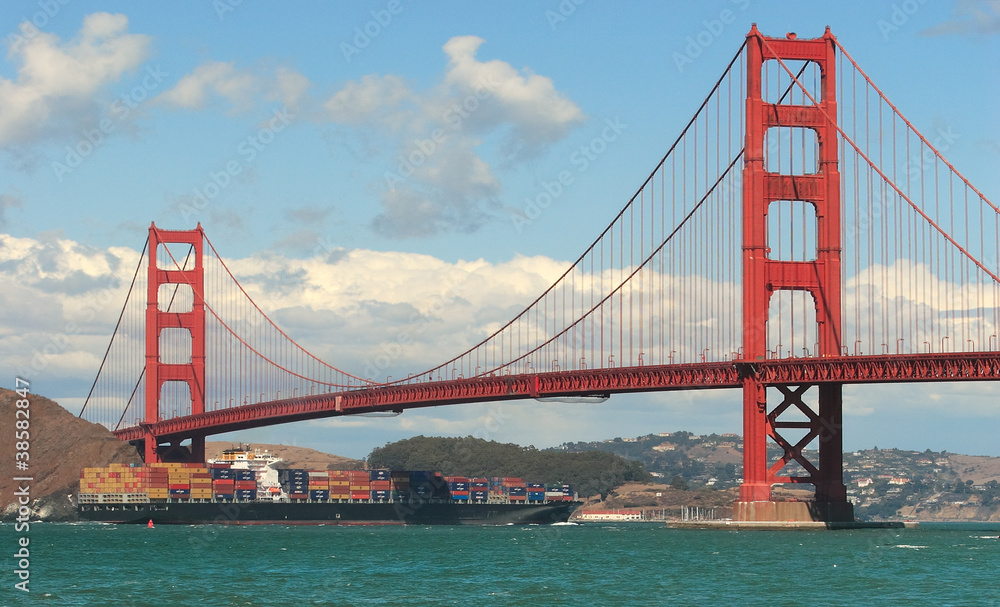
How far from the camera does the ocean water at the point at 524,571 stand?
4759cm

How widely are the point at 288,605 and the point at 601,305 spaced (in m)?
47.1

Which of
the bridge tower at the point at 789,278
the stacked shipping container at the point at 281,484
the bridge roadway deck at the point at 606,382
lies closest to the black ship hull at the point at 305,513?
the stacked shipping container at the point at 281,484

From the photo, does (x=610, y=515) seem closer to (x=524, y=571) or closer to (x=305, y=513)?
(x=305, y=513)

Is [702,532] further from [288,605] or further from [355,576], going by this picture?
[288,605]

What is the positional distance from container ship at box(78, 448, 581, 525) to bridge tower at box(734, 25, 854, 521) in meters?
50.7

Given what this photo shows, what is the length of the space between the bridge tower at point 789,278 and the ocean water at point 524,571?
2741 mm

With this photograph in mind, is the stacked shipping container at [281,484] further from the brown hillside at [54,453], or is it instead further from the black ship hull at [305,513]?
the brown hillside at [54,453]

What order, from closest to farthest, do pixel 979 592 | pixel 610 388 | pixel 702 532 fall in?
pixel 979 592 → pixel 610 388 → pixel 702 532

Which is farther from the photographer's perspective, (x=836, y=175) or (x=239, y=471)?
(x=239, y=471)

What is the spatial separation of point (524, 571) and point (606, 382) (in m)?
26.9

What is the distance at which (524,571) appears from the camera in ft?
189

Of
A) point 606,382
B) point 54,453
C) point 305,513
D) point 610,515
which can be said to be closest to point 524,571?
point 606,382

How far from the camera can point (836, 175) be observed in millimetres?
79125

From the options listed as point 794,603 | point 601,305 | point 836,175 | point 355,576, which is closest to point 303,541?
point 601,305
